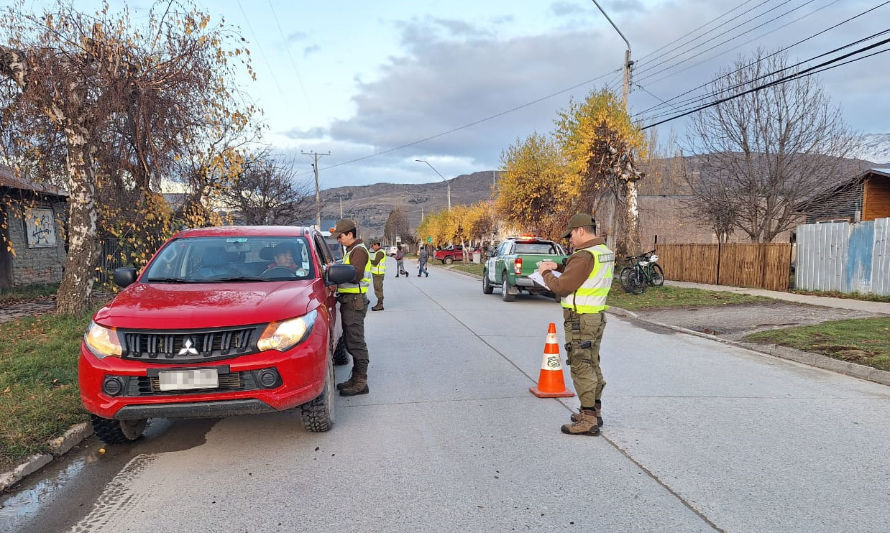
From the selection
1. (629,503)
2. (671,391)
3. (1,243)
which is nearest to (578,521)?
(629,503)

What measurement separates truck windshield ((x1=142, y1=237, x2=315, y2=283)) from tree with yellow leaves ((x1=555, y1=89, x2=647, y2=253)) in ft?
47.2

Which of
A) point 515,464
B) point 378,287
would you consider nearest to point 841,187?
point 378,287

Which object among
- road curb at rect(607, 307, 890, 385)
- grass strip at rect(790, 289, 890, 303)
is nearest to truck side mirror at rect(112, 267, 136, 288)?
road curb at rect(607, 307, 890, 385)

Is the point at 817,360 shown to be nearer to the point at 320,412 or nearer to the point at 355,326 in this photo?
the point at 355,326

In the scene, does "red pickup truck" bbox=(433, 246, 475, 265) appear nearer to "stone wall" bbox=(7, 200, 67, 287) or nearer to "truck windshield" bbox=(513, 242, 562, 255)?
"stone wall" bbox=(7, 200, 67, 287)

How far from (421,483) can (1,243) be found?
58.1 ft

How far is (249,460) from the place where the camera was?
413cm

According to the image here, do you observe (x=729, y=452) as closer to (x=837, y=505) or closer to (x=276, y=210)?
(x=837, y=505)

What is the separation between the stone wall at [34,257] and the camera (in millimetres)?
16172

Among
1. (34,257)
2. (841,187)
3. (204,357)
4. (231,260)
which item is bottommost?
(204,357)

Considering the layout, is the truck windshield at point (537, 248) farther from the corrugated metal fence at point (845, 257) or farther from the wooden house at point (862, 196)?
the wooden house at point (862, 196)

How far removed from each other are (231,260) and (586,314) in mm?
3429

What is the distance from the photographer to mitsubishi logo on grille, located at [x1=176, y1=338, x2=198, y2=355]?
12.7 feet

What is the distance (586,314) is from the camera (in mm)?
4582
